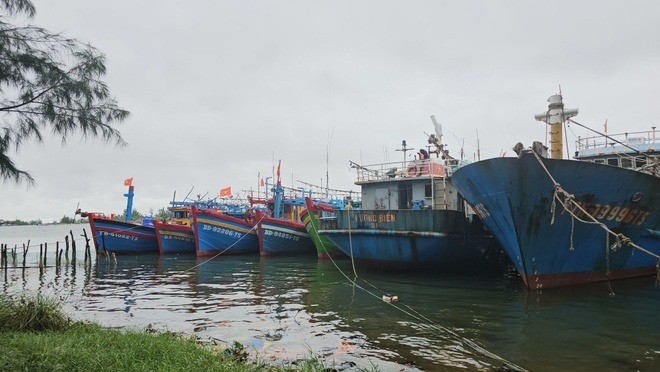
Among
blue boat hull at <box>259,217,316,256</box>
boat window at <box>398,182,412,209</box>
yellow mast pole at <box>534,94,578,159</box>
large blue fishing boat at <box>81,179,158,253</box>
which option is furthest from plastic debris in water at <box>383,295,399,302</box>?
large blue fishing boat at <box>81,179,158,253</box>

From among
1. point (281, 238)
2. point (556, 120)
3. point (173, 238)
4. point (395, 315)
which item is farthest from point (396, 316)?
point (173, 238)

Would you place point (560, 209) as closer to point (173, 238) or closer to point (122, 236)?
point (173, 238)

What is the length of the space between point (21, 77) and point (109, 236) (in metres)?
24.4

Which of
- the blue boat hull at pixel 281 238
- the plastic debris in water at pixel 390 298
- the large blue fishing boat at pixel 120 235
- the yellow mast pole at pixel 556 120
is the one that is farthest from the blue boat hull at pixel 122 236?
the yellow mast pole at pixel 556 120

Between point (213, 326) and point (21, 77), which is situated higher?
point (21, 77)

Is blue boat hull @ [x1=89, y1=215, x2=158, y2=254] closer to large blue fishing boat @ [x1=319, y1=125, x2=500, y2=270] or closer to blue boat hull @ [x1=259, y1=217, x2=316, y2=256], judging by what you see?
blue boat hull @ [x1=259, y1=217, x2=316, y2=256]

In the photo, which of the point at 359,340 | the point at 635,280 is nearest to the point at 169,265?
the point at 359,340

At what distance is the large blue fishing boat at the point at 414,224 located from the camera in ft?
48.2

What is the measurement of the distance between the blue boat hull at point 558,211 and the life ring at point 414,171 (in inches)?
200

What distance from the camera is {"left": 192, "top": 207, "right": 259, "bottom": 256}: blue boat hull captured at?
2511 centimetres

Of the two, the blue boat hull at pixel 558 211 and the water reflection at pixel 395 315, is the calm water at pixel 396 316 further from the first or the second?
Result: the blue boat hull at pixel 558 211

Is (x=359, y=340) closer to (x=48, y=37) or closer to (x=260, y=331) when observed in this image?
(x=260, y=331)

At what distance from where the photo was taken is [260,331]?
834 cm

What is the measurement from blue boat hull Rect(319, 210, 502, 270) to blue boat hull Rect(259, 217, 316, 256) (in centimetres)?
812
